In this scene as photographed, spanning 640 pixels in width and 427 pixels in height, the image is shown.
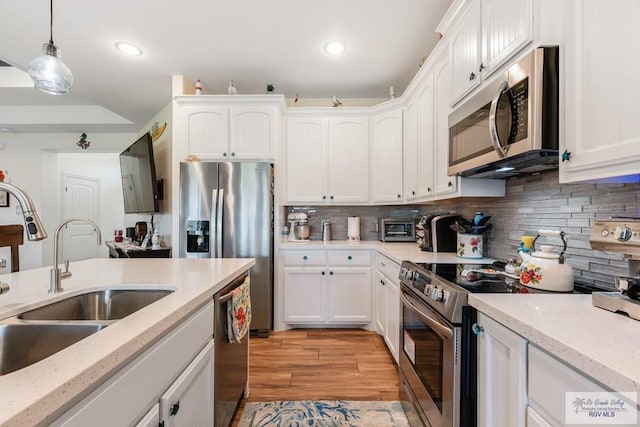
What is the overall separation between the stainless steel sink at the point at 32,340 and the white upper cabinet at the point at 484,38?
1.82m

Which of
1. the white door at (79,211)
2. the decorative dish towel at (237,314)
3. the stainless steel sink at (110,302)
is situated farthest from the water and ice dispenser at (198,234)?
the white door at (79,211)

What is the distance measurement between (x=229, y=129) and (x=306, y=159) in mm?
862

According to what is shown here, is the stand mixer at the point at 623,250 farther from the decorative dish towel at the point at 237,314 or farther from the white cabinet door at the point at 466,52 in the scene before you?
the decorative dish towel at the point at 237,314

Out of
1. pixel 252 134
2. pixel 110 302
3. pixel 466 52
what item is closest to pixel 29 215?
pixel 110 302

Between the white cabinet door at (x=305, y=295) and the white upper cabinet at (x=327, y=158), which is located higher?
the white upper cabinet at (x=327, y=158)

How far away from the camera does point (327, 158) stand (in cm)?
326

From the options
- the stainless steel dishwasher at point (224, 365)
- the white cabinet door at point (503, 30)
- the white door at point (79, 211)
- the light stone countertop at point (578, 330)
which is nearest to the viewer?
the light stone countertop at point (578, 330)

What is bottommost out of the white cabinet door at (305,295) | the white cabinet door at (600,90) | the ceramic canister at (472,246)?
the white cabinet door at (305,295)

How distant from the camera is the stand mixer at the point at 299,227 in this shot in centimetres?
325

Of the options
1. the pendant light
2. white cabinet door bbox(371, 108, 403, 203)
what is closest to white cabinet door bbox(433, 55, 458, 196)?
white cabinet door bbox(371, 108, 403, 203)

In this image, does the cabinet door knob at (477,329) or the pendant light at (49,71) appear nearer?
the cabinet door knob at (477,329)

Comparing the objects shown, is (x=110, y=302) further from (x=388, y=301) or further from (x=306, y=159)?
(x=306, y=159)

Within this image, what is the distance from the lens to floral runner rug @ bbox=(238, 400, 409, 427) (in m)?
1.68

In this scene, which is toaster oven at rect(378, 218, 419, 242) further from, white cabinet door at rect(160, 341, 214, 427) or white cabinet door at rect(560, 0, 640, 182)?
white cabinet door at rect(160, 341, 214, 427)
